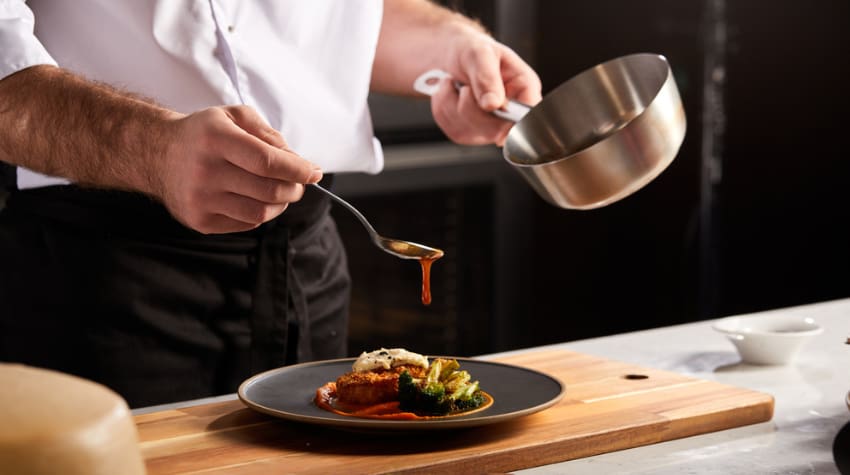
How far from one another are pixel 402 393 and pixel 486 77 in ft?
1.98

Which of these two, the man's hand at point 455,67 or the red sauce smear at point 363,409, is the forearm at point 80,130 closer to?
the red sauce smear at point 363,409

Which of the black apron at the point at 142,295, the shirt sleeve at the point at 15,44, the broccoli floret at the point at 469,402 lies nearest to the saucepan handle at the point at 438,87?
the black apron at the point at 142,295

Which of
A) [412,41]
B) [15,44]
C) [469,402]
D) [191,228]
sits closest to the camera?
[469,402]

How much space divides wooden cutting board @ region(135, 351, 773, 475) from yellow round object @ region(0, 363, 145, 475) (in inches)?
14.8

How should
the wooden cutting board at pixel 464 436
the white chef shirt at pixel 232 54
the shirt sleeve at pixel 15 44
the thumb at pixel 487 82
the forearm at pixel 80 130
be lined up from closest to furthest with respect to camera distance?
1. the wooden cutting board at pixel 464 436
2. the forearm at pixel 80 130
3. the shirt sleeve at pixel 15 44
4. the white chef shirt at pixel 232 54
5. the thumb at pixel 487 82

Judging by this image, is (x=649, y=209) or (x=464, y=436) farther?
(x=649, y=209)

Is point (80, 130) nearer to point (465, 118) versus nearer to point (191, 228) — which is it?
point (191, 228)

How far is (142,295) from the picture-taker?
1.54 m

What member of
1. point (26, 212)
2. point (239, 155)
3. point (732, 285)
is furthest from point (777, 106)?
point (239, 155)

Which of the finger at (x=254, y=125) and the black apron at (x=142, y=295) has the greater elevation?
the finger at (x=254, y=125)

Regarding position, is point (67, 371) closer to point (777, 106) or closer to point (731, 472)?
point (731, 472)

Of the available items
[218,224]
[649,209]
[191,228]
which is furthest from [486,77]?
[649,209]

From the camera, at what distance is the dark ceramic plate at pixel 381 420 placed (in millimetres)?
1040

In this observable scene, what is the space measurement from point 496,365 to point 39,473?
76 centimetres
